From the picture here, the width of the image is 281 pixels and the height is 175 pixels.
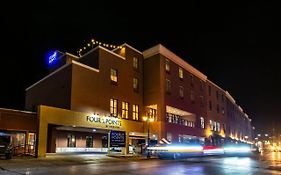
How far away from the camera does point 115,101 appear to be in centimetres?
4003

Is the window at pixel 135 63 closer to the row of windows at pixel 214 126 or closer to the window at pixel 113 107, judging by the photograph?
the window at pixel 113 107

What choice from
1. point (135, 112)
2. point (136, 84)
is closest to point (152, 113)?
point (135, 112)

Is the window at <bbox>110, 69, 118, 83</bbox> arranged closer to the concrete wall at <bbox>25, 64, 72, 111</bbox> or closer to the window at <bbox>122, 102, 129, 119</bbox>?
the window at <bbox>122, 102, 129, 119</bbox>

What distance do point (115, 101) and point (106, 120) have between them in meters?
4.51

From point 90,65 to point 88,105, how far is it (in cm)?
585

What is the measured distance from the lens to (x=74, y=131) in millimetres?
37688

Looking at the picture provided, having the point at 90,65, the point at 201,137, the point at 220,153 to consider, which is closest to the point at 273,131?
the point at 201,137

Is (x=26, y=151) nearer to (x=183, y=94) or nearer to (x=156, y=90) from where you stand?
(x=156, y=90)

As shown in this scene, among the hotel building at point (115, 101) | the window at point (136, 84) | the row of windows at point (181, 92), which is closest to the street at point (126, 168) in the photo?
the hotel building at point (115, 101)

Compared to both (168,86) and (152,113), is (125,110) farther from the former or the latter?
(168,86)

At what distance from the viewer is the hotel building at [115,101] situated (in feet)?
111

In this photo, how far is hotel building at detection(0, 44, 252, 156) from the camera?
111 ft

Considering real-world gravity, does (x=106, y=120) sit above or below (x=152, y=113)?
below

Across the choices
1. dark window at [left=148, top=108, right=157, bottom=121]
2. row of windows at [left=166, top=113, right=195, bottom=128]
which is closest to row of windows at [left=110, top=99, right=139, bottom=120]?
dark window at [left=148, top=108, right=157, bottom=121]
